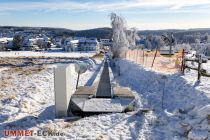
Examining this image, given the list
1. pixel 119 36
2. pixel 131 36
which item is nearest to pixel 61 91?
pixel 119 36

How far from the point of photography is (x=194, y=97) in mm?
13711

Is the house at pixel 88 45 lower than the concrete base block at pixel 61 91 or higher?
lower

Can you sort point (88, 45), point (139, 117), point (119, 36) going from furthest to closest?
point (88, 45), point (119, 36), point (139, 117)

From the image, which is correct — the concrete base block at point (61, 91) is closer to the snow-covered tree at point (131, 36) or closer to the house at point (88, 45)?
the snow-covered tree at point (131, 36)

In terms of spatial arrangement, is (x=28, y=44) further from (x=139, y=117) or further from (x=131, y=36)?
(x=139, y=117)

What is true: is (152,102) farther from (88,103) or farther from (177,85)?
(88,103)

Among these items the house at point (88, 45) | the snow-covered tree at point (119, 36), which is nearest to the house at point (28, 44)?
the house at point (88, 45)

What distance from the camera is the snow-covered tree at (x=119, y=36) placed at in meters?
58.8

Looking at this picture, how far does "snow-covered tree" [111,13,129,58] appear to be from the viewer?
58750 mm

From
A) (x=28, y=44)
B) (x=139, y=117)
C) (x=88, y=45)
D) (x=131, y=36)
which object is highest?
(x=131, y=36)

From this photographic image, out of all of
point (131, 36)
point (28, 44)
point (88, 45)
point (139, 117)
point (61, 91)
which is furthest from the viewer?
point (88, 45)

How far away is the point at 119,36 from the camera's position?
60219 millimetres

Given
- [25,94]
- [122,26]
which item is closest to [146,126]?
[25,94]

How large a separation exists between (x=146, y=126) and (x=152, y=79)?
9668 millimetres
